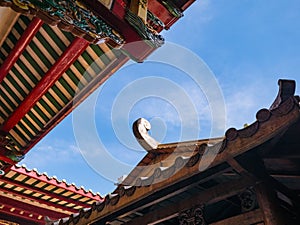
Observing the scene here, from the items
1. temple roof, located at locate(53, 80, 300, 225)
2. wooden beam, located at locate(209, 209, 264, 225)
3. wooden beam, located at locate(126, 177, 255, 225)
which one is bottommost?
wooden beam, located at locate(209, 209, 264, 225)

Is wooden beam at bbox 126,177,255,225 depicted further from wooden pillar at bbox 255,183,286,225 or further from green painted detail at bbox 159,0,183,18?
green painted detail at bbox 159,0,183,18

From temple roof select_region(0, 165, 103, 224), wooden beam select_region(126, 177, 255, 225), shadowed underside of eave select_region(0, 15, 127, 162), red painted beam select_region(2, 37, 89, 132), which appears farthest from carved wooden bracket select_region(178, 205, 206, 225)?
temple roof select_region(0, 165, 103, 224)

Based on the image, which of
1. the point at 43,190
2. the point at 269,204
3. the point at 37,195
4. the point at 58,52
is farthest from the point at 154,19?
the point at 37,195

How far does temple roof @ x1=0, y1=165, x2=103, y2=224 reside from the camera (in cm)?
645

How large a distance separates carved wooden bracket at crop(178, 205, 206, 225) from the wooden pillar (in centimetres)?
72

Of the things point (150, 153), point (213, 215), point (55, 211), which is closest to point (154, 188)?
point (213, 215)

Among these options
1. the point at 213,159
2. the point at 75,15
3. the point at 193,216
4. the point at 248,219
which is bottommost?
the point at 248,219

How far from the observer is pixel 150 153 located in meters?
5.23

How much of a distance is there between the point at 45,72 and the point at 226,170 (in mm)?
2670

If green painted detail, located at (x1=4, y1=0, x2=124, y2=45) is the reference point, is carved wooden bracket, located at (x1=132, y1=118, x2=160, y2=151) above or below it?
above

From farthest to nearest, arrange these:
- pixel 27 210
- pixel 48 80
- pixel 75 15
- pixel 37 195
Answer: pixel 27 210, pixel 37 195, pixel 48 80, pixel 75 15

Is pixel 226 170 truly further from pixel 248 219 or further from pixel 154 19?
pixel 154 19

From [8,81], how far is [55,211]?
4665 millimetres

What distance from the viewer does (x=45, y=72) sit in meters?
4.11
